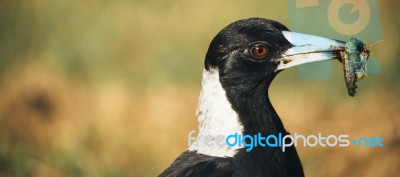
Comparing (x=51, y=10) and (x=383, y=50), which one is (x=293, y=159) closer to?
(x=383, y=50)

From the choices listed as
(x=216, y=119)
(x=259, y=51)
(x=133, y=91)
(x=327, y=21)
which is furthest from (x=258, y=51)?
(x=133, y=91)

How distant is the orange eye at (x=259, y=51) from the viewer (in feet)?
7.97

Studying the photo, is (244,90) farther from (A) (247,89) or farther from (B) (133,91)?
(B) (133,91)

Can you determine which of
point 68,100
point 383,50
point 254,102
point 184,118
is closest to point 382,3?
point 383,50

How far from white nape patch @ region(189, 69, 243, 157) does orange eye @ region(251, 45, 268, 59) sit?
0.45 ft

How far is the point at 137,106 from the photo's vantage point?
8.86 ft

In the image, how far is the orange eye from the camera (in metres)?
2.43

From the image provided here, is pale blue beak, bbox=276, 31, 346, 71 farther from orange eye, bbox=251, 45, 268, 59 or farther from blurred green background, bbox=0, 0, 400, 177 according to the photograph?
blurred green background, bbox=0, 0, 400, 177

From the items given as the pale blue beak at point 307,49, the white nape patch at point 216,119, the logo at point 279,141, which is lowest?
the logo at point 279,141

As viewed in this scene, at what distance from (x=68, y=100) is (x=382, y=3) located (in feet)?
3.84

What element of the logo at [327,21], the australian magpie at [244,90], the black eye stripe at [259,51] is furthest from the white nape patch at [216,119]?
the logo at [327,21]

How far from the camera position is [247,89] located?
2486 millimetres

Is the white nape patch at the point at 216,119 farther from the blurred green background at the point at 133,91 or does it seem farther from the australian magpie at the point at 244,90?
the blurred green background at the point at 133,91

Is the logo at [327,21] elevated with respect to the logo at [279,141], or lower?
elevated
